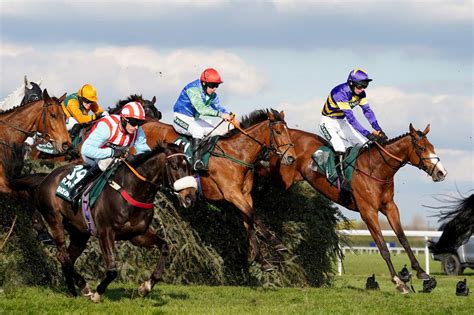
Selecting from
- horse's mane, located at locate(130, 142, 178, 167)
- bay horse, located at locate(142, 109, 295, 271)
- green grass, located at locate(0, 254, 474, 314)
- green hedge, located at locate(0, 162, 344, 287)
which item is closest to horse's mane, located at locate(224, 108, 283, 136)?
bay horse, located at locate(142, 109, 295, 271)

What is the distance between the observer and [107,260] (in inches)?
382

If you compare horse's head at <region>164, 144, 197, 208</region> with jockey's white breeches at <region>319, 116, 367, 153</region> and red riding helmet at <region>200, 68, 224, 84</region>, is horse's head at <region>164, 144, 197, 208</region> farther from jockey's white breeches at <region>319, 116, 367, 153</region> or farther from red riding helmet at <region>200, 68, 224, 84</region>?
jockey's white breeches at <region>319, 116, 367, 153</region>

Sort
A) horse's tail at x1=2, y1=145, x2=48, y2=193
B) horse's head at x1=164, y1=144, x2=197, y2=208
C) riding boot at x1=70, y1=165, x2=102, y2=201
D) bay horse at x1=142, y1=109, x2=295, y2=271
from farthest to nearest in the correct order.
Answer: bay horse at x1=142, y1=109, x2=295, y2=271, horse's tail at x1=2, y1=145, x2=48, y2=193, riding boot at x1=70, y1=165, x2=102, y2=201, horse's head at x1=164, y1=144, x2=197, y2=208

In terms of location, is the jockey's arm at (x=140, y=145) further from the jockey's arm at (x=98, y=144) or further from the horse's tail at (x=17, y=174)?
the horse's tail at (x=17, y=174)

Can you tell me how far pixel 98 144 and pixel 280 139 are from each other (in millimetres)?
3381

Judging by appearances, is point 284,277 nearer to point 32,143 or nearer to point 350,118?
point 350,118

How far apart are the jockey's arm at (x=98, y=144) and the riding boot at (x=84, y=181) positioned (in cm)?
18

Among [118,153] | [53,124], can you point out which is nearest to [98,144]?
[118,153]

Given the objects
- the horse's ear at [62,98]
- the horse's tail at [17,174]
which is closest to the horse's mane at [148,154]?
the horse's tail at [17,174]

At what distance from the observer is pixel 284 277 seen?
1341cm

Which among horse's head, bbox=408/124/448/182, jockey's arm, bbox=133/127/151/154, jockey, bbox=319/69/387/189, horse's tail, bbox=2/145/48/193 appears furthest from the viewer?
jockey, bbox=319/69/387/189

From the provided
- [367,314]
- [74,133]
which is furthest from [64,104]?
[367,314]

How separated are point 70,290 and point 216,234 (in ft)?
11.6

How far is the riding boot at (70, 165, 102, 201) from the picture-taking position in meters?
10.2
